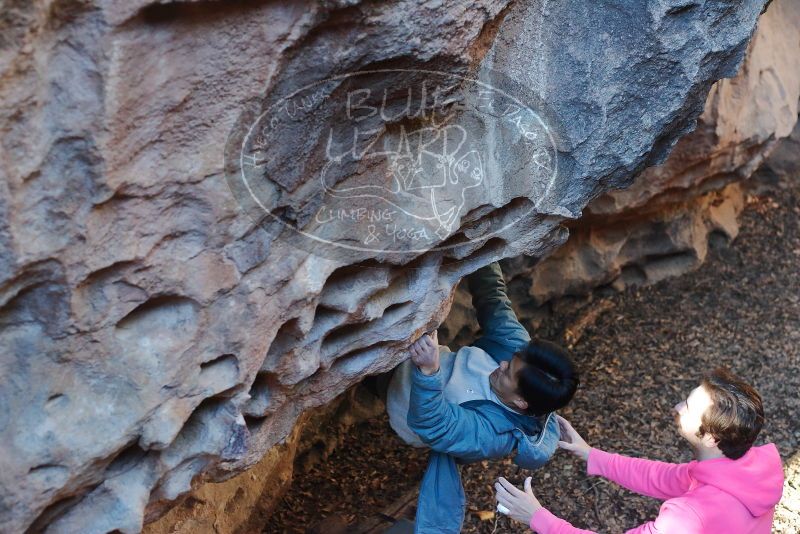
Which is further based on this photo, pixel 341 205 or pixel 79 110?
pixel 341 205

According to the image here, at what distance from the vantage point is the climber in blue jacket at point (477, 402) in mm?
2100

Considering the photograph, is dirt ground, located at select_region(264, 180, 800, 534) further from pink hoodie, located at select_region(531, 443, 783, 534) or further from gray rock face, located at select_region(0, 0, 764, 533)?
gray rock face, located at select_region(0, 0, 764, 533)

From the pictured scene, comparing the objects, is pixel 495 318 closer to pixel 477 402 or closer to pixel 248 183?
pixel 477 402

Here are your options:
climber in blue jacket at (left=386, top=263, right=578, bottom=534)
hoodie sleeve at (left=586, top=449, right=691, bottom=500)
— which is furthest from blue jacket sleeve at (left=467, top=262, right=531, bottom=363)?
hoodie sleeve at (left=586, top=449, right=691, bottom=500)

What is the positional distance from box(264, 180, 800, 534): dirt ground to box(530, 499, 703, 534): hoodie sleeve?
0.73 m

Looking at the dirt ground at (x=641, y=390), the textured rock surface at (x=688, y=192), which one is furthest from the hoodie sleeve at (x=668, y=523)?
the textured rock surface at (x=688, y=192)

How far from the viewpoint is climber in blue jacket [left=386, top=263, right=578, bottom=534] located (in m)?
2.10

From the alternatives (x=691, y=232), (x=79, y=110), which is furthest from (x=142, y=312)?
(x=691, y=232)

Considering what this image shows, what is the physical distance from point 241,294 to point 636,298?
2.42 metres

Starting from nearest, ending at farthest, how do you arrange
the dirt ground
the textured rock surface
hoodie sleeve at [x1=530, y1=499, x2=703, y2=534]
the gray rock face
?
the gray rock face, hoodie sleeve at [x1=530, y1=499, x2=703, y2=534], the dirt ground, the textured rock surface

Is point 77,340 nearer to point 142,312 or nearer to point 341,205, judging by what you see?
point 142,312

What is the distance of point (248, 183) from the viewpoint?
1596mm

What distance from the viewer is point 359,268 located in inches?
75.1

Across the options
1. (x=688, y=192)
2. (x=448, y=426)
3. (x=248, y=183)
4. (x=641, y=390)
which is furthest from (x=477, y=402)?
(x=688, y=192)
